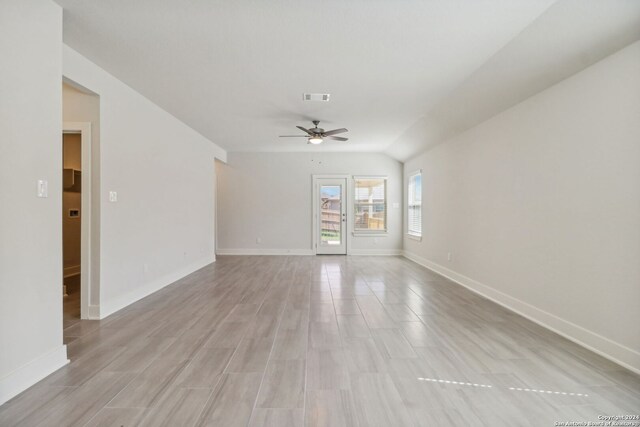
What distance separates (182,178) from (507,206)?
16.1 ft

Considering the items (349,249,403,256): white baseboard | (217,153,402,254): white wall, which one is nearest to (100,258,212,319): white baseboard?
(217,153,402,254): white wall

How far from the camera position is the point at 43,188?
2.09 meters

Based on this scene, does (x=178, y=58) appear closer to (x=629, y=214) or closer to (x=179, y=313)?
(x=179, y=313)

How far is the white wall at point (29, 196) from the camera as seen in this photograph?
1839 millimetres

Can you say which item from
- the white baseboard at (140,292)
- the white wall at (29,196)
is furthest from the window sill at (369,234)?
the white wall at (29,196)

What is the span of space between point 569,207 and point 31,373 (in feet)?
14.5

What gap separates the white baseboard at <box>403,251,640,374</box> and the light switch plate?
14.2 feet

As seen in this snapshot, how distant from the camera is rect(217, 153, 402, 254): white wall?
782 centimetres

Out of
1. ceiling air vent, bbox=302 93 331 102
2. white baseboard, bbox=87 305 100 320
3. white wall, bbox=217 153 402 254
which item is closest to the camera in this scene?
white baseboard, bbox=87 305 100 320

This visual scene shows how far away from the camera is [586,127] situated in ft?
8.53

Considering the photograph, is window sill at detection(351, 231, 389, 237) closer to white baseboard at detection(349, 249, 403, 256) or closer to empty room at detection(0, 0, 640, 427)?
white baseboard at detection(349, 249, 403, 256)

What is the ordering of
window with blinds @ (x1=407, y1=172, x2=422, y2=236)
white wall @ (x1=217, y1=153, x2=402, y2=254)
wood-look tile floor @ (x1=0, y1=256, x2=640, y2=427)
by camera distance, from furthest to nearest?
white wall @ (x1=217, y1=153, x2=402, y2=254) < window with blinds @ (x1=407, y1=172, x2=422, y2=236) < wood-look tile floor @ (x1=0, y1=256, x2=640, y2=427)

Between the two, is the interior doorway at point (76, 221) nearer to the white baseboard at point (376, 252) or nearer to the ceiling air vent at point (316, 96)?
the ceiling air vent at point (316, 96)

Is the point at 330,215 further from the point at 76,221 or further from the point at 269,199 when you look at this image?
the point at 76,221
